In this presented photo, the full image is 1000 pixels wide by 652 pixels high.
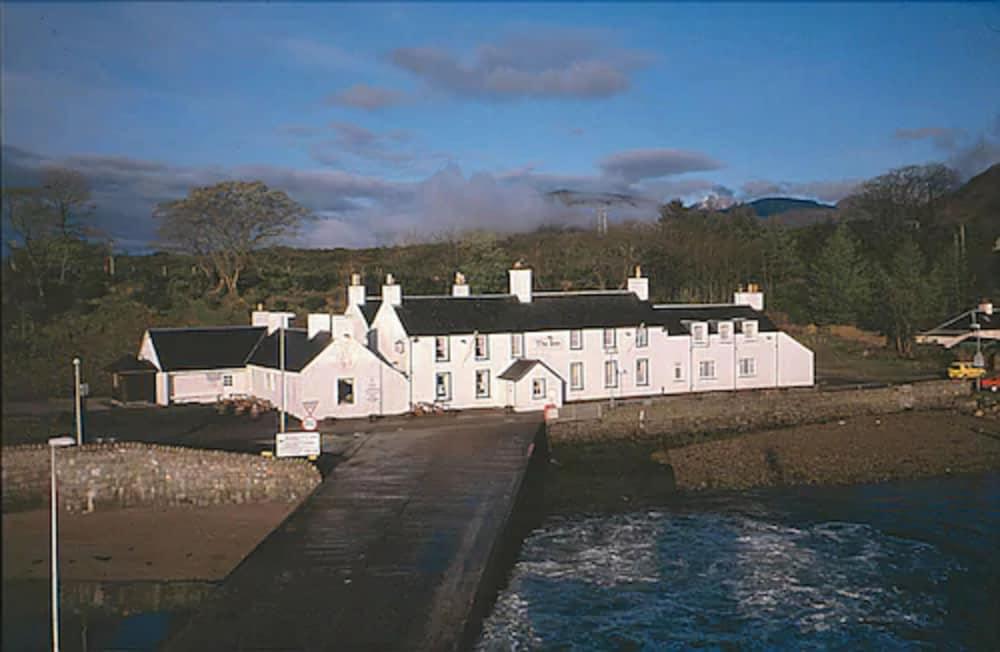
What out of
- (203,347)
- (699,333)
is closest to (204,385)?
(203,347)

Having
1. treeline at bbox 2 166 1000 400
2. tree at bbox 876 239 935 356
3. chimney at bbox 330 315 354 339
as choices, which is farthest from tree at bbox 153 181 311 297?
tree at bbox 876 239 935 356

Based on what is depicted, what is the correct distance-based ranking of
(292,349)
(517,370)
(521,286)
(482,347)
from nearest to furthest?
(292,349) < (517,370) < (482,347) < (521,286)

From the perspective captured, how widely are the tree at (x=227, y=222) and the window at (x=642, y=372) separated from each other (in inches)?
1218

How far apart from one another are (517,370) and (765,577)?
49.9 ft

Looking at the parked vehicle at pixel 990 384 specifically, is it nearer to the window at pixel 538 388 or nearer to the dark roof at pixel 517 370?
the window at pixel 538 388

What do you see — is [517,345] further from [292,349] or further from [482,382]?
[292,349]

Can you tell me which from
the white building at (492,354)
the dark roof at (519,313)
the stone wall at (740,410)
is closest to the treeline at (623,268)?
the stone wall at (740,410)

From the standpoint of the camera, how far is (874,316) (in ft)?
171

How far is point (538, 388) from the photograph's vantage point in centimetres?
3148

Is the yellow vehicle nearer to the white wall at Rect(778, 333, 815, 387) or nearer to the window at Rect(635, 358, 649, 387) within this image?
the white wall at Rect(778, 333, 815, 387)

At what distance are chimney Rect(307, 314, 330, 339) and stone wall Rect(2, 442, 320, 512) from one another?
419 inches

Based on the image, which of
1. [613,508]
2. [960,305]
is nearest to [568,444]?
[613,508]

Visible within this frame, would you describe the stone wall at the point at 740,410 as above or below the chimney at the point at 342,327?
below

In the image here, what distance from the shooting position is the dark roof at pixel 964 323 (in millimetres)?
41375
